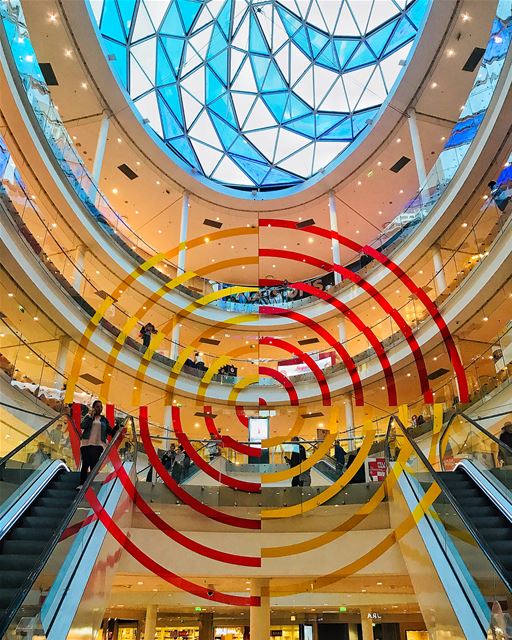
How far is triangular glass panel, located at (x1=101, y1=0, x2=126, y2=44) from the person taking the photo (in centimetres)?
1978

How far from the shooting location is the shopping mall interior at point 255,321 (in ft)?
22.0

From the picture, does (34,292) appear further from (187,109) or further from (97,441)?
(187,109)

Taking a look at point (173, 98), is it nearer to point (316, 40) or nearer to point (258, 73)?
point (258, 73)

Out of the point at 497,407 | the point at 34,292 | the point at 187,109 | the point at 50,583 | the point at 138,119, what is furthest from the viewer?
the point at 187,109

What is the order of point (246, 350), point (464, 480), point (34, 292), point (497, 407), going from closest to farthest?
point (464, 480), point (497, 407), point (34, 292), point (246, 350)

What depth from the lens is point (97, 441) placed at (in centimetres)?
766

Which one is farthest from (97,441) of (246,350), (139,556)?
(246,350)

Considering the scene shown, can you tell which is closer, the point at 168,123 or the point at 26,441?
the point at 26,441

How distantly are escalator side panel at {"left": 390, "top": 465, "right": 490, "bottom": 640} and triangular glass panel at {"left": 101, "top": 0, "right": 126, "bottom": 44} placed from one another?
20562 millimetres

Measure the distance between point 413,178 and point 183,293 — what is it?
41.7 ft

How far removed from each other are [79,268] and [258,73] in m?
16.0

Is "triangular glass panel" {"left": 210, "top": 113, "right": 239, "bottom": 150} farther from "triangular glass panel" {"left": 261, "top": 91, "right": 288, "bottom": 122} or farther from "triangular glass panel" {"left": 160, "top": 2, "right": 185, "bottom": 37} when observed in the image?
"triangular glass panel" {"left": 160, "top": 2, "right": 185, "bottom": 37}

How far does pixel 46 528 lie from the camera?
5.49m

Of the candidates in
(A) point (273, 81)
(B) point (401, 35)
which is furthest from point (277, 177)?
(B) point (401, 35)
